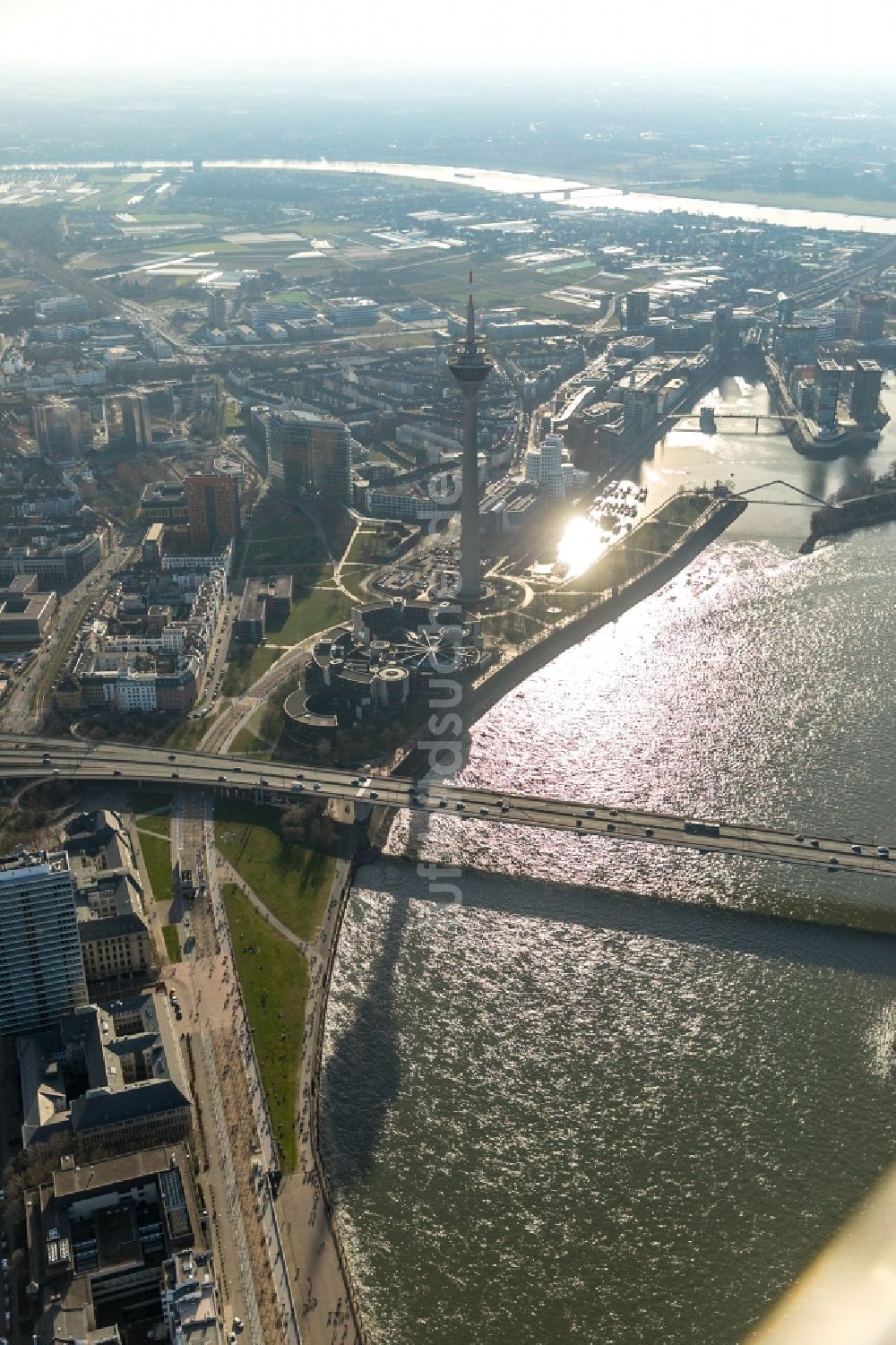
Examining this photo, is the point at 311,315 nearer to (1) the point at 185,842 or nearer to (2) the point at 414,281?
(2) the point at 414,281

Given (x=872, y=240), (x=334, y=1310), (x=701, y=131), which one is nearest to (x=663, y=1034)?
(x=334, y=1310)

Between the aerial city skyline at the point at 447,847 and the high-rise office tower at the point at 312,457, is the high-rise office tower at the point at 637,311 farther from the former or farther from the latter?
the high-rise office tower at the point at 312,457

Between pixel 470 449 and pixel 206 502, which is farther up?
pixel 470 449

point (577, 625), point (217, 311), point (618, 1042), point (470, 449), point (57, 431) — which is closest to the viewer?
point (618, 1042)

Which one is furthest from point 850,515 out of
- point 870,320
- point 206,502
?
point 870,320

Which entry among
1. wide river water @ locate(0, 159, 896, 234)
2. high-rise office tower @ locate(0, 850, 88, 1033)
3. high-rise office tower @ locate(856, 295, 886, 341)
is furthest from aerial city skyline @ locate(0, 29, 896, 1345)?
wide river water @ locate(0, 159, 896, 234)

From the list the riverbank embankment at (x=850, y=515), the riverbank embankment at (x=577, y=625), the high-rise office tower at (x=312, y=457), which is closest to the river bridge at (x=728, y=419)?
the riverbank embankment at (x=850, y=515)


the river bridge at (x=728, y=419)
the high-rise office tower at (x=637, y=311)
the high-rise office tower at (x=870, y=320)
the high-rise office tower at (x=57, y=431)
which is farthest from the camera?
the high-rise office tower at (x=637, y=311)

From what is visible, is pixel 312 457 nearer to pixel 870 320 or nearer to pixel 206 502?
pixel 206 502
